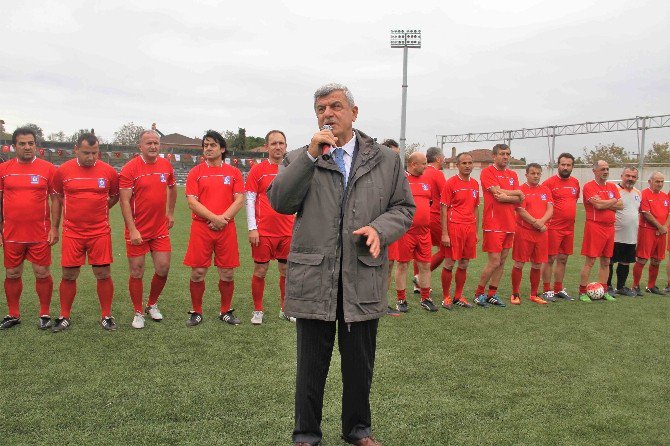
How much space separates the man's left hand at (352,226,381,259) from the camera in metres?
2.70

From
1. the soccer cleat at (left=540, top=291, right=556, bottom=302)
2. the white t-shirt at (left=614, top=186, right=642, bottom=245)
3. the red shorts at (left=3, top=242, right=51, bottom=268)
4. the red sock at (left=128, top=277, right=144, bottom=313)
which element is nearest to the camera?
the red shorts at (left=3, top=242, right=51, bottom=268)

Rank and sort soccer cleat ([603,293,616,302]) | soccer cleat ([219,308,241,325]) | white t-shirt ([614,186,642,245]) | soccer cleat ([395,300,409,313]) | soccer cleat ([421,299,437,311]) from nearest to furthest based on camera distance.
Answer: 1. soccer cleat ([219,308,241,325])
2. soccer cleat ([395,300,409,313])
3. soccer cleat ([421,299,437,311])
4. soccer cleat ([603,293,616,302])
5. white t-shirt ([614,186,642,245])

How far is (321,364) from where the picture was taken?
120 inches

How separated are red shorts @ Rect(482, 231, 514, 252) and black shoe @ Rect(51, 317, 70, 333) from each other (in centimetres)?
507

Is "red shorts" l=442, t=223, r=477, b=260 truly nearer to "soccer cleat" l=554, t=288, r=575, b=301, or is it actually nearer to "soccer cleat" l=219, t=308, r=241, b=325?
"soccer cleat" l=554, t=288, r=575, b=301

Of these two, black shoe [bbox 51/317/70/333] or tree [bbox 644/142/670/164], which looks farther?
tree [bbox 644/142/670/164]

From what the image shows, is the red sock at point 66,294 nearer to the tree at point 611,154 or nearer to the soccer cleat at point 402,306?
the soccer cleat at point 402,306

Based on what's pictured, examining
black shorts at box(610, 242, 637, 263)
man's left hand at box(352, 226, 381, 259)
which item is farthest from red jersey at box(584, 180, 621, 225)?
man's left hand at box(352, 226, 381, 259)

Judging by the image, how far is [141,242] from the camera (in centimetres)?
566

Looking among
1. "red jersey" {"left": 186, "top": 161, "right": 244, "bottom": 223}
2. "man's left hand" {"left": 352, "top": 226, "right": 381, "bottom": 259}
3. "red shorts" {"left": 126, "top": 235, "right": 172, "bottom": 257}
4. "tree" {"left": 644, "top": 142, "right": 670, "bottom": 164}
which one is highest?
"tree" {"left": 644, "top": 142, "right": 670, "bottom": 164}

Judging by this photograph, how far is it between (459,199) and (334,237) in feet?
14.7

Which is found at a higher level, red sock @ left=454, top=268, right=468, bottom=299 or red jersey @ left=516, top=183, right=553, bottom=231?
red jersey @ left=516, top=183, right=553, bottom=231

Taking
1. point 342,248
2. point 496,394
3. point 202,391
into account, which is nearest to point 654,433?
point 496,394

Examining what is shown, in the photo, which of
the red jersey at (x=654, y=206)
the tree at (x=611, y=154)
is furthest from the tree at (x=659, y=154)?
the red jersey at (x=654, y=206)
